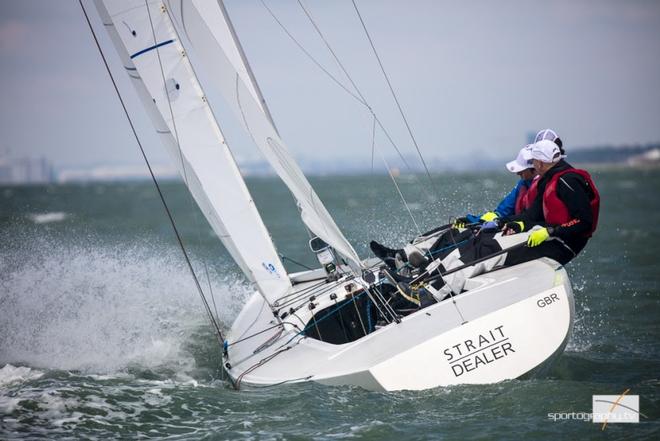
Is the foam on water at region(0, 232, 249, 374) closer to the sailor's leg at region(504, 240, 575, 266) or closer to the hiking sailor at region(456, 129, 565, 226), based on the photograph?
the hiking sailor at region(456, 129, 565, 226)

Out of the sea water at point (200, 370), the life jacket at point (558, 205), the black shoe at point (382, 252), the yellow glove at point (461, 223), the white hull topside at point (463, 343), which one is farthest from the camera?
the yellow glove at point (461, 223)

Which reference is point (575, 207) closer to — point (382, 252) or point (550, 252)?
point (550, 252)

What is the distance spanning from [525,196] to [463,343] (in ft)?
6.43

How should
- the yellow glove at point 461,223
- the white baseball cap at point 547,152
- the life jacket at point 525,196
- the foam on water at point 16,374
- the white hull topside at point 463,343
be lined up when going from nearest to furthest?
the white hull topside at point 463,343 → the white baseball cap at point 547,152 → the foam on water at point 16,374 → the life jacket at point 525,196 → the yellow glove at point 461,223

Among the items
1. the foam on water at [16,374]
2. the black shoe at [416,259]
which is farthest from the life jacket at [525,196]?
the foam on water at [16,374]

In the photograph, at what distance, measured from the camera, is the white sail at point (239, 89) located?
6.30 m

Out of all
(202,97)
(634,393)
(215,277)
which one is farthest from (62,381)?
(215,277)

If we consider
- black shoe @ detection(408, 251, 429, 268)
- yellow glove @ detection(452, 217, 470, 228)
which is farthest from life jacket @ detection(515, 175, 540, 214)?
black shoe @ detection(408, 251, 429, 268)

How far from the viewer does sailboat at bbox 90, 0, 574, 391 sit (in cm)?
555

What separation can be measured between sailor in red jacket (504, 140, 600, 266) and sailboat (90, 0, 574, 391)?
150 millimetres

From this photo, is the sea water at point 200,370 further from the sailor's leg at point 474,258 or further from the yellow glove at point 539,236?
the yellow glove at point 539,236

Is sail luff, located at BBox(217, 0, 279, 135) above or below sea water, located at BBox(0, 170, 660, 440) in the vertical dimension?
above

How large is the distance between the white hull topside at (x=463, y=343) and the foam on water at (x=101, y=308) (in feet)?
6.23

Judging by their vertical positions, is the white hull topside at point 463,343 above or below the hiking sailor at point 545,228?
below
